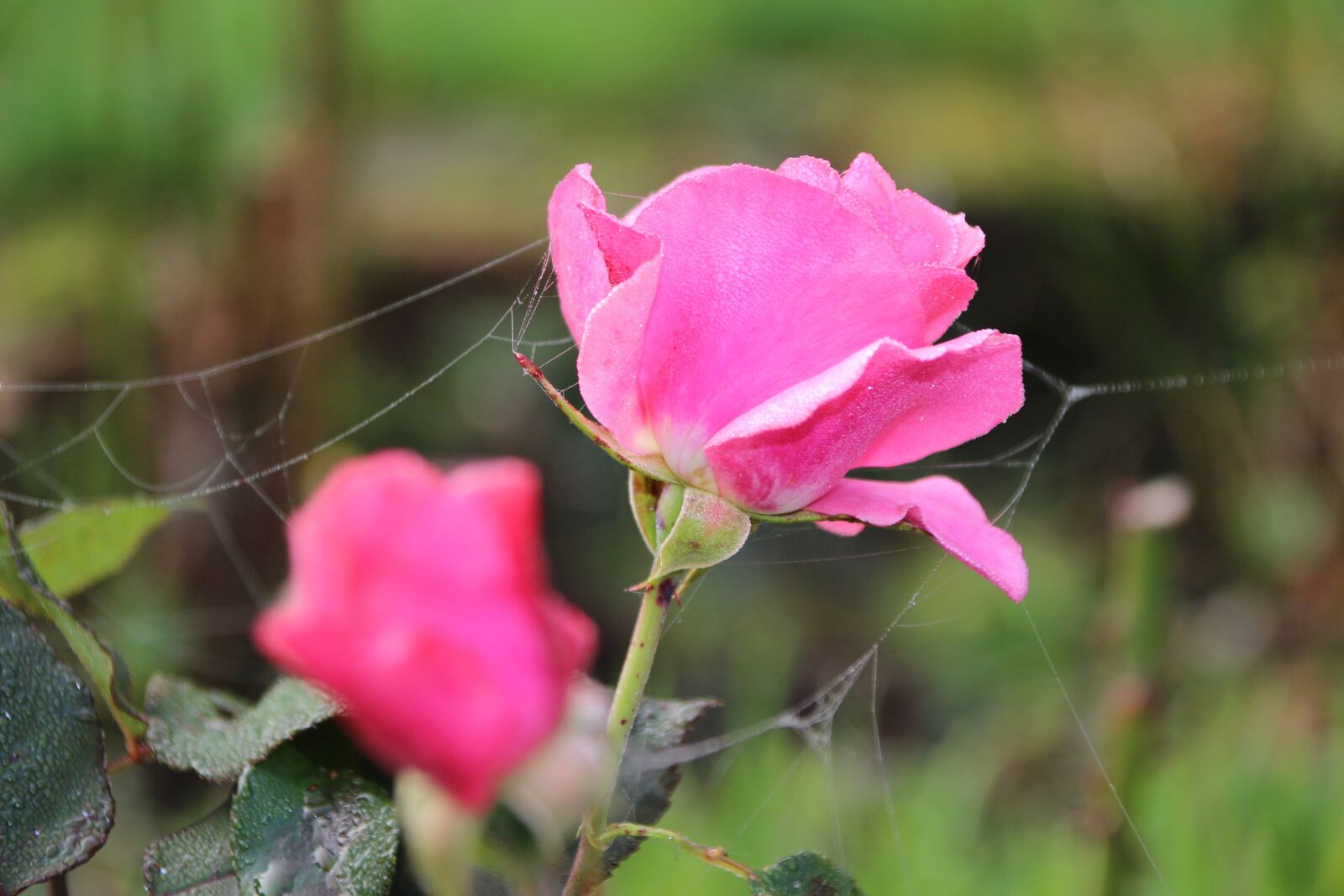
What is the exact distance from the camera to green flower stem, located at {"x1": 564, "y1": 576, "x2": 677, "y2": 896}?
143 millimetres

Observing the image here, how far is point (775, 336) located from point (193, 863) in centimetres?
11

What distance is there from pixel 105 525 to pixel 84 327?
1.03 m

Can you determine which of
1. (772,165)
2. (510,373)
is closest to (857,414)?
(510,373)

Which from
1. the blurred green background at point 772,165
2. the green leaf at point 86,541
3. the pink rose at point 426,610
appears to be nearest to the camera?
the pink rose at point 426,610

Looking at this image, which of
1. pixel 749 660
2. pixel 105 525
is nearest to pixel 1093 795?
pixel 105 525

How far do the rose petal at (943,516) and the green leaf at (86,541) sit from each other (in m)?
0.13

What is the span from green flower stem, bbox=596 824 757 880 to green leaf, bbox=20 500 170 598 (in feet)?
0.38

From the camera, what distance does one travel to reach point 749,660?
85cm

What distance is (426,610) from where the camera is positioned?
0.11 meters

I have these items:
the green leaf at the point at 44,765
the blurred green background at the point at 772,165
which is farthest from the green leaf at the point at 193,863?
the blurred green background at the point at 772,165

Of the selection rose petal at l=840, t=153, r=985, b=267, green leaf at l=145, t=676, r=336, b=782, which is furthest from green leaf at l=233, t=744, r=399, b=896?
rose petal at l=840, t=153, r=985, b=267

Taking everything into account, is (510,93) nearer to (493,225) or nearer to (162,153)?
(493,225)

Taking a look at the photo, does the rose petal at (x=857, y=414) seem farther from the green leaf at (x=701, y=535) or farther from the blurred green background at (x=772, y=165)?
the blurred green background at (x=772, y=165)

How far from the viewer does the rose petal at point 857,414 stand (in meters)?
0.15
